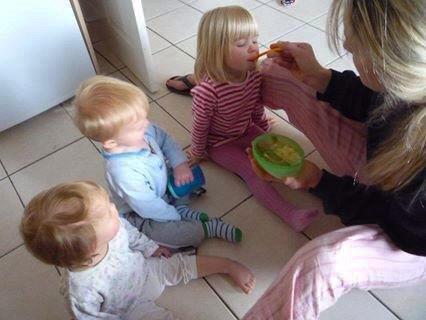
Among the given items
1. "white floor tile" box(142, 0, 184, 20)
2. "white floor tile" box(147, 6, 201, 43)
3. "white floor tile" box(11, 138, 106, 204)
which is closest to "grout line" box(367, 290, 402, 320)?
"white floor tile" box(11, 138, 106, 204)

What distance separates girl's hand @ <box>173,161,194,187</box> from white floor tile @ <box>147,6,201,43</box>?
880 mm

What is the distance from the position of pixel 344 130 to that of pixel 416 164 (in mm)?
369

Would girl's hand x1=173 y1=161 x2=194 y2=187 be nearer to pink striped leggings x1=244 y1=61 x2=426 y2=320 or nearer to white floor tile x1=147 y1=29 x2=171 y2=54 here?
pink striped leggings x1=244 y1=61 x2=426 y2=320

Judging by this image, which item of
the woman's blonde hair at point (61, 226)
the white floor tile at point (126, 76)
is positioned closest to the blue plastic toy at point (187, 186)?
the woman's blonde hair at point (61, 226)

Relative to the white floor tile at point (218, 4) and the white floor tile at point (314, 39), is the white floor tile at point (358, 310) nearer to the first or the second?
the white floor tile at point (314, 39)

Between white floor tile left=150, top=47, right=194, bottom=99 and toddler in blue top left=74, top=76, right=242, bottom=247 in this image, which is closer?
toddler in blue top left=74, top=76, right=242, bottom=247

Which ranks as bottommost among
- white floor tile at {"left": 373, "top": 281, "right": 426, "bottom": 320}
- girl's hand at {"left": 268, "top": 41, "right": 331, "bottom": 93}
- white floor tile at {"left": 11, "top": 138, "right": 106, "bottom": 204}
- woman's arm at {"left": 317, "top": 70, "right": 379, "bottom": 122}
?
white floor tile at {"left": 373, "top": 281, "right": 426, "bottom": 320}

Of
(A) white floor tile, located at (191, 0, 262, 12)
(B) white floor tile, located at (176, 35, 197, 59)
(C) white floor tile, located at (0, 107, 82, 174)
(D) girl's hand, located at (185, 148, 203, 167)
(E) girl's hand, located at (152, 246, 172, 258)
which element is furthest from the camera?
(A) white floor tile, located at (191, 0, 262, 12)

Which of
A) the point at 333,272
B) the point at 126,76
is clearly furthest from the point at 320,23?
the point at 333,272

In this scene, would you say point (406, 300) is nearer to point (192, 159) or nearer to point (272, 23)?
point (192, 159)

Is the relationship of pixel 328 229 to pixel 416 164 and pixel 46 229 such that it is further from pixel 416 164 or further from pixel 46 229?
pixel 46 229

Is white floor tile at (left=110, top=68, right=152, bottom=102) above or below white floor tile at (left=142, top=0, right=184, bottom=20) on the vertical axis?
below

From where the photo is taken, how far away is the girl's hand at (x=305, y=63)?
39.7 inches

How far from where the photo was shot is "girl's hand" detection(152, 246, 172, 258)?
40.2 inches
